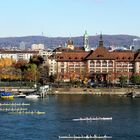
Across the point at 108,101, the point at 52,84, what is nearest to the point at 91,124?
the point at 108,101

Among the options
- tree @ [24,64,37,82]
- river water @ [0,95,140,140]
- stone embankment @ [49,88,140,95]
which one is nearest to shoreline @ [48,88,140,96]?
stone embankment @ [49,88,140,95]

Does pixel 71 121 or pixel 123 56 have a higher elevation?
pixel 123 56

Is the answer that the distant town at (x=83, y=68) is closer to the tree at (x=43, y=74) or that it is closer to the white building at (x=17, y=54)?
the tree at (x=43, y=74)

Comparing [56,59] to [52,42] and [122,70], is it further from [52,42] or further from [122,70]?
[52,42]

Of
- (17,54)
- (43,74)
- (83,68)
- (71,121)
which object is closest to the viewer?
(71,121)

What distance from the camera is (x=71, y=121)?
1185 inches

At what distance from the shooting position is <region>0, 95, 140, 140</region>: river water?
2666 centimetres

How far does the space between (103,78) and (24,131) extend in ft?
92.5

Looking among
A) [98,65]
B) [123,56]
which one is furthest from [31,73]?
[123,56]

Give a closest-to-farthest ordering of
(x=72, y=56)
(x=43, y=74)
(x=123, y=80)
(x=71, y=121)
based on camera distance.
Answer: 1. (x=71, y=121)
2. (x=123, y=80)
3. (x=43, y=74)
4. (x=72, y=56)

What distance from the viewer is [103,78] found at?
54875mm

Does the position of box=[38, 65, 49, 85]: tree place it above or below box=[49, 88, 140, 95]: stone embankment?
above

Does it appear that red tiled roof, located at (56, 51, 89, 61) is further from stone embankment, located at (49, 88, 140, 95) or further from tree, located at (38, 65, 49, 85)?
stone embankment, located at (49, 88, 140, 95)

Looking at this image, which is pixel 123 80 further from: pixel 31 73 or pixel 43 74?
pixel 43 74
